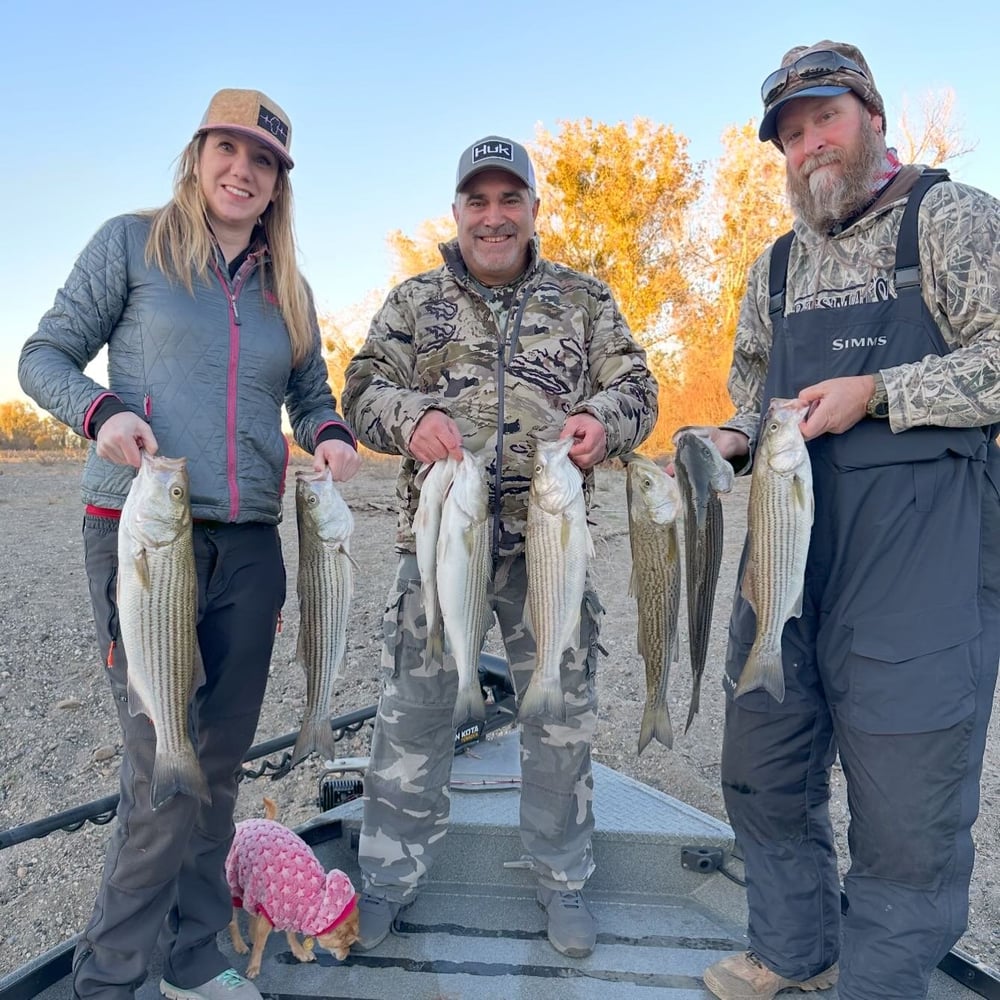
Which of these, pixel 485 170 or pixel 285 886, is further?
pixel 485 170

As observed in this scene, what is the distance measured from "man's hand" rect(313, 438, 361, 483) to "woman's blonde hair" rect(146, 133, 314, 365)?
0.40m

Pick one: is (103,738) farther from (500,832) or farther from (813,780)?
(813,780)

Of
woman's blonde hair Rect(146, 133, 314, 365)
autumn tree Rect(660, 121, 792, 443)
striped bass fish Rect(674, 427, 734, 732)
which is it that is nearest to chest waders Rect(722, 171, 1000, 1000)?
striped bass fish Rect(674, 427, 734, 732)

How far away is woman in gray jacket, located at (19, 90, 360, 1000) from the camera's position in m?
2.72

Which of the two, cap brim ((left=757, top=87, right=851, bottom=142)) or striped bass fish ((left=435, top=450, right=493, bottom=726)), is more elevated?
cap brim ((left=757, top=87, right=851, bottom=142))

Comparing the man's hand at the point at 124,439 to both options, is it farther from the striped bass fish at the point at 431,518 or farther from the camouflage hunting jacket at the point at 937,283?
the camouflage hunting jacket at the point at 937,283

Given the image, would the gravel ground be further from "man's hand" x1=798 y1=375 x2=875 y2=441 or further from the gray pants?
"man's hand" x1=798 y1=375 x2=875 y2=441

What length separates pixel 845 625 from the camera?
2873 millimetres

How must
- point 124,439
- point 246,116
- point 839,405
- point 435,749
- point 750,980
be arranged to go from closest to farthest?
1. point 124,439
2. point 839,405
3. point 246,116
4. point 750,980
5. point 435,749

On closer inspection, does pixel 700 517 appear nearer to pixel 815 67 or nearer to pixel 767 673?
pixel 767 673

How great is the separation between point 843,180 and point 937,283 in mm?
566

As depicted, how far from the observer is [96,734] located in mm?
6160

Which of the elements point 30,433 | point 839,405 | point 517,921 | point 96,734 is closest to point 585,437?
point 839,405

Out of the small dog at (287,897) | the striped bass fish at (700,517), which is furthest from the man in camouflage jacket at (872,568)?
the small dog at (287,897)
